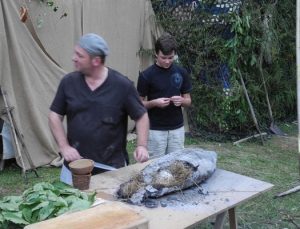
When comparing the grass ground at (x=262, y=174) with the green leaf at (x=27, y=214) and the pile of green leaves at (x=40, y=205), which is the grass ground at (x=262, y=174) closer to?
the pile of green leaves at (x=40, y=205)

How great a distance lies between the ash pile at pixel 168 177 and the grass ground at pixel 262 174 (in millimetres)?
1349

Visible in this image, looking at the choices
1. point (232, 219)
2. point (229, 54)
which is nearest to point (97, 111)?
point (232, 219)

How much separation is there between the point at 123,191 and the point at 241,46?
16.7 ft

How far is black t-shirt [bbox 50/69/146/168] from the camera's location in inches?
140

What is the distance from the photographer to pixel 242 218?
4926mm

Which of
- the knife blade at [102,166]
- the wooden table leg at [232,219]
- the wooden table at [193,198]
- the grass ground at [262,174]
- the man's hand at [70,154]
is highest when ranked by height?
the man's hand at [70,154]

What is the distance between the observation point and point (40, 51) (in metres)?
6.30

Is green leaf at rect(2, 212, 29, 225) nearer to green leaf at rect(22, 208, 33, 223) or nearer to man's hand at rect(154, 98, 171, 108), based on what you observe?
green leaf at rect(22, 208, 33, 223)

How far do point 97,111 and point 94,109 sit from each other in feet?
0.08

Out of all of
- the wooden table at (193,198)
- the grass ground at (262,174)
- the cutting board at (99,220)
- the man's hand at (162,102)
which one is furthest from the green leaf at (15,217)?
→ the grass ground at (262,174)

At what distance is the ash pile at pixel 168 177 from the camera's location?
3.14 m

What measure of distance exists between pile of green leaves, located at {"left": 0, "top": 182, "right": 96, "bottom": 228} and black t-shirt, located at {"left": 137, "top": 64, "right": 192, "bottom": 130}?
1987 millimetres

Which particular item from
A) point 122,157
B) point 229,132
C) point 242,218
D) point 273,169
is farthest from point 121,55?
point 122,157

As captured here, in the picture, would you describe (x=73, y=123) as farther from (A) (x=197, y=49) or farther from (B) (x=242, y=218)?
(A) (x=197, y=49)
